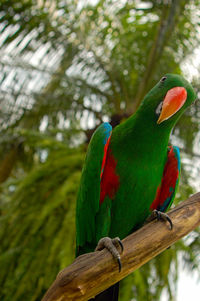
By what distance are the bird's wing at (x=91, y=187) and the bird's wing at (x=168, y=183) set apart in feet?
1.12

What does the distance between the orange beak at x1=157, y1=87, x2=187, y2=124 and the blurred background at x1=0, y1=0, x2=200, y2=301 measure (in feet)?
3.73

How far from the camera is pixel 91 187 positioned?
62.1 inches

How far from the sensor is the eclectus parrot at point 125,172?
5.12 ft

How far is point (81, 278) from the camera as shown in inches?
42.0

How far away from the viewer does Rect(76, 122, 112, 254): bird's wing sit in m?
1.57

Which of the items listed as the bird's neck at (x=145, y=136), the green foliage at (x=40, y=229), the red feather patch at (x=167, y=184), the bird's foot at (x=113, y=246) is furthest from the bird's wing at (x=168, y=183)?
the green foliage at (x=40, y=229)

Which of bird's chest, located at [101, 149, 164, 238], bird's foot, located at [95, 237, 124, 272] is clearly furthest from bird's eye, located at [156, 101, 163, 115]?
bird's foot, located at [95, 237, 124, 272]

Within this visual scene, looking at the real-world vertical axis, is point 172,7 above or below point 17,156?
above

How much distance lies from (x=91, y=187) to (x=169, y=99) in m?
0.57

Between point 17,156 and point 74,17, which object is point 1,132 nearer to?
point 17,156

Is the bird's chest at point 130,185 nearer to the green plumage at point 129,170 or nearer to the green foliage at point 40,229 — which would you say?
the green plumage at point 129,170

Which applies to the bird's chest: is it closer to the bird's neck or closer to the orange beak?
the bird's neck

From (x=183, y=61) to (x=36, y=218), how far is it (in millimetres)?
2376

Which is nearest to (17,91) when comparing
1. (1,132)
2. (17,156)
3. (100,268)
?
(1,132)
